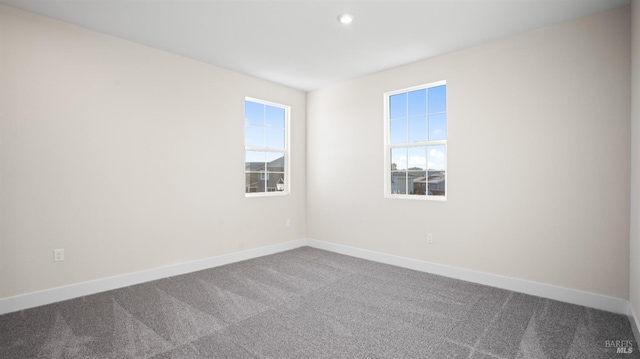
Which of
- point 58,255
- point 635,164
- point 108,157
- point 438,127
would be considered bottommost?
point 58,255

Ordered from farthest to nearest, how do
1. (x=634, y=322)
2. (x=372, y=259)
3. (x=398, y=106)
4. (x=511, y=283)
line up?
(x=372, y=259), (x=398, y=106), (x=511, y=283), (x=634, y=322)

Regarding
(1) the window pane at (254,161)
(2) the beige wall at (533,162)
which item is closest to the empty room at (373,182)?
(2) the beige wall at (533,162)

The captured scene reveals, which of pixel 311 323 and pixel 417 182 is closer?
pixel 311 323

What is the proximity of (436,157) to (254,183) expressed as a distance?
2574 millimetres

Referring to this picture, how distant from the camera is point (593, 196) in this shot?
282cm

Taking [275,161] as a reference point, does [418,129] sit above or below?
above

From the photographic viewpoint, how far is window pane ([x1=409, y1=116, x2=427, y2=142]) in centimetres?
403

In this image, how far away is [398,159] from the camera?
4.32m

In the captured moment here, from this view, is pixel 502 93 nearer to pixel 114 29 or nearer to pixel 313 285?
pixel 313 285

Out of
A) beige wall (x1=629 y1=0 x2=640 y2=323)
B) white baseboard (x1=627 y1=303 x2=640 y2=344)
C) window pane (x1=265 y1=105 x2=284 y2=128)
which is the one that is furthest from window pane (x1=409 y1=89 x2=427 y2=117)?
white baseboard (x1=627 y1=303 x2=640 y2=344)

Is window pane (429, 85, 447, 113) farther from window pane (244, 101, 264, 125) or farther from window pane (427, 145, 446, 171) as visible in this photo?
window pane (244, 101, 264, 125)

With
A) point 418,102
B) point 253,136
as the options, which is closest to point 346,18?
point 418,102

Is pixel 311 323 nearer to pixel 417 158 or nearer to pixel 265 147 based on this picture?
pixel 417 158

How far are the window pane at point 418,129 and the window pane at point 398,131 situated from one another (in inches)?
3.6
